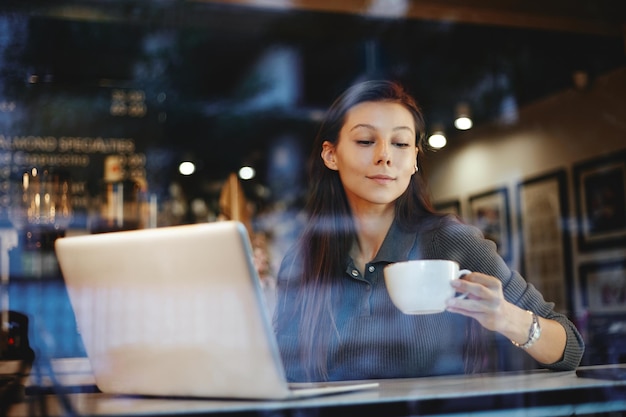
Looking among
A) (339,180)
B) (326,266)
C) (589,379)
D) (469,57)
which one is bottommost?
(589,379)

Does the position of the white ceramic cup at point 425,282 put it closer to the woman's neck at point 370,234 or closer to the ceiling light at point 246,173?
the woman's neck at point 370,234

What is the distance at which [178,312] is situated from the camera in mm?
861

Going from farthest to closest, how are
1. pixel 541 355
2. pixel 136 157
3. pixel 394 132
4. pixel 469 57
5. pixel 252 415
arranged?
pixel 469 57, pixel 136 157, pixel 394 132, pixel 541 355, pixel 252 415

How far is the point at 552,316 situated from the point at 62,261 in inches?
29.9

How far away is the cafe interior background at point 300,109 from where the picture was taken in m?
2.93

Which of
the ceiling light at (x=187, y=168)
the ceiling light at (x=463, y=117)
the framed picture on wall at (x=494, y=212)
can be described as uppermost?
the ceiling light at (x=463, y=117)

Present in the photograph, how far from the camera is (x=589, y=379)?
965mm

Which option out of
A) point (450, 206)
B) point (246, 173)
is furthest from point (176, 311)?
point (450, 206)

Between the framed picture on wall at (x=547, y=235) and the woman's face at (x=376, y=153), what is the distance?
2.12 m

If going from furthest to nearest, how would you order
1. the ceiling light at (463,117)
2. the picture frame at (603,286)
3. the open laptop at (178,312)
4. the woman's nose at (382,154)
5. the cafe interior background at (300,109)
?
the ceiling light at (463,117)
the picture frame at (603,286)
the cafe interior background at (300,109)
the woman's nose at (382,154)
the open laptop at (178,312)

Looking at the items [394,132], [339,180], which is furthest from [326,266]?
[394,132]

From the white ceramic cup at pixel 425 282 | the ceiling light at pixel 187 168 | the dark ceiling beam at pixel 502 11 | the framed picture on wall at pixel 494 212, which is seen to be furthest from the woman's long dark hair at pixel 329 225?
the framed picture on wall at pixel 494 212

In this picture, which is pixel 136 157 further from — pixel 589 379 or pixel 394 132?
pixel 589 379

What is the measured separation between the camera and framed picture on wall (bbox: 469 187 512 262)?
3725 millimetres
